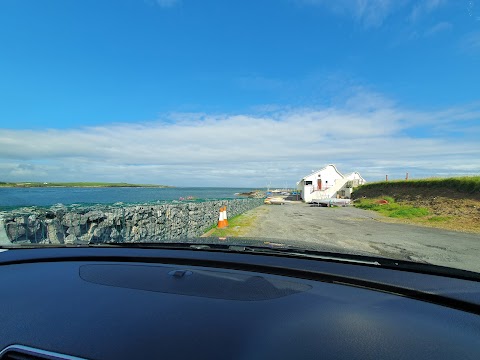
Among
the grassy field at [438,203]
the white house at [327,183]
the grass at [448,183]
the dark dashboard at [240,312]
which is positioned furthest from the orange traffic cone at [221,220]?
the white house at [327,183]

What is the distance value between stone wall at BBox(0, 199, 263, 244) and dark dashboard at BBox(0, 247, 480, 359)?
1.67 m

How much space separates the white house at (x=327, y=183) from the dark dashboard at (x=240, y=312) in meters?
47.8

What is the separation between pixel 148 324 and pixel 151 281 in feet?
1.75

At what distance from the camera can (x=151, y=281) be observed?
1.91m

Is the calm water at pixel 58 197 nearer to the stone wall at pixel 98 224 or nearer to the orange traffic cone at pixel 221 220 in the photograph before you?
the stone wall at pixel 98 224

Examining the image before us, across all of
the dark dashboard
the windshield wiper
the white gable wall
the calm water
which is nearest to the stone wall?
the calm water

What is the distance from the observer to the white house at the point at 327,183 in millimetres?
48750

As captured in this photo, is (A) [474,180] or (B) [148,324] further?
(A) [474,180]

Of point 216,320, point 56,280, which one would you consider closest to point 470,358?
point 216,320

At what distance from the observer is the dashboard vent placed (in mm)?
1223

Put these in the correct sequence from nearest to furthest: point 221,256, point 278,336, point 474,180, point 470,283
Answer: point 278,336, point 470,283, point 221,256, point 474,180

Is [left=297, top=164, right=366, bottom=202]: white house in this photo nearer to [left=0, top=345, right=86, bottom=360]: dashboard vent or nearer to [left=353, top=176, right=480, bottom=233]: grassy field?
[left=353, top=176, right=480, bottom=233]: grassy field

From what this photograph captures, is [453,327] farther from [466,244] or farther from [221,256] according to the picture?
[466,244]

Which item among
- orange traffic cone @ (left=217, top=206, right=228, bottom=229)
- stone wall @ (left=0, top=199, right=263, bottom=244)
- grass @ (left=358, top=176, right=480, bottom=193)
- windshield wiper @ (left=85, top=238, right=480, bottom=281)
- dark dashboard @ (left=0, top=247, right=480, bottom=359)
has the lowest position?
orange traffic cone @ (left=217, top=206, right=228, bottom=229)
